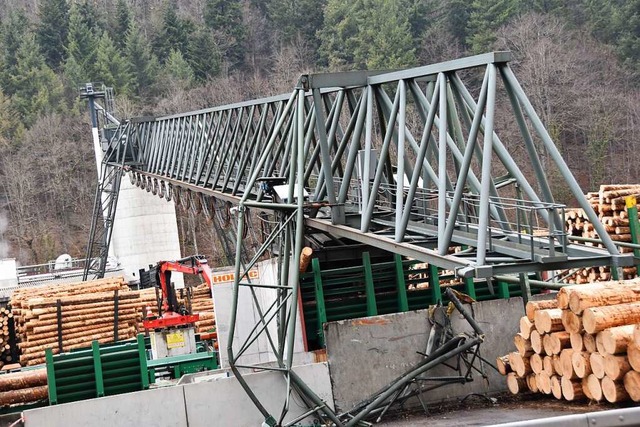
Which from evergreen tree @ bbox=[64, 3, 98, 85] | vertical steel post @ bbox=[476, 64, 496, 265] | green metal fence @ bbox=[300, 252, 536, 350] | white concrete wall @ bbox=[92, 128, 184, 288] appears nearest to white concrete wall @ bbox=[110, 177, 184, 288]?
white concrete wall @ bbox=[92, 128, 184, 288]

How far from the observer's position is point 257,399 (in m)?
16.3

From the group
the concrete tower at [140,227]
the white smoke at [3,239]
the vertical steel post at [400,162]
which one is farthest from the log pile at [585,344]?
the white smoke at [3,239]

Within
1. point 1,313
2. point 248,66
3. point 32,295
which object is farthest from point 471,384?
point 248,66

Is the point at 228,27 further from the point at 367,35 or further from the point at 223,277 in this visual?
the point at 223,277

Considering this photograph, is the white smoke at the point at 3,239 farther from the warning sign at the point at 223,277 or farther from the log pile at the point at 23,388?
the log pile at the point at 23,388

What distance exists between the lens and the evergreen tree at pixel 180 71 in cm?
8264

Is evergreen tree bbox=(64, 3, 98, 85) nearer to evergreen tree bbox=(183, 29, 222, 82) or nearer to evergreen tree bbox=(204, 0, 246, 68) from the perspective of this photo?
evergreen tree bbox=(183, 29, 222, 82)

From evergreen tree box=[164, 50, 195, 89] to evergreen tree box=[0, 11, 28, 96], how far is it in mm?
12859

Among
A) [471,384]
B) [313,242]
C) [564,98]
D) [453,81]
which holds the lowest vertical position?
[471,384]

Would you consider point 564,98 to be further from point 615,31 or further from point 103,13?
point 103,13

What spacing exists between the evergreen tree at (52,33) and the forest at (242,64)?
0.45ft

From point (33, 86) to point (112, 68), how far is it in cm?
662

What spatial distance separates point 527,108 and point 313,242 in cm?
828

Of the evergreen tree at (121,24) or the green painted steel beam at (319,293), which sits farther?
the evergreen tree at (121,24)
